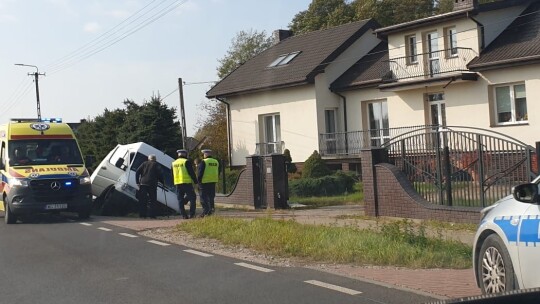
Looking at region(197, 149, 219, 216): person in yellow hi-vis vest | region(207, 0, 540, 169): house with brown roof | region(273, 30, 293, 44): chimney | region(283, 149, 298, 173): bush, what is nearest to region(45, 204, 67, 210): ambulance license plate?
region(197, 149, 219, 216): person in yellow hi-vis vest

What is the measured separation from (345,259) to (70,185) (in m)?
9.22

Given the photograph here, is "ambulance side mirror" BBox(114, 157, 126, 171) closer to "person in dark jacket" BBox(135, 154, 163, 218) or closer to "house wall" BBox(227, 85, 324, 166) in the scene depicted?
"person in dark jacket" BBox(135, 154, 163, 218)

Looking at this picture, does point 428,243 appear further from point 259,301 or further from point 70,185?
point 70,185

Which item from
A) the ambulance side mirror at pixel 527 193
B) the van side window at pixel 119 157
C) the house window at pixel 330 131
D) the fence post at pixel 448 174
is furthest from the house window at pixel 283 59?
the ambulance side mirror at pixel 527 193

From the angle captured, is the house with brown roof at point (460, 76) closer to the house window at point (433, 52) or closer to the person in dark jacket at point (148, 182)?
the house window at point (433, 52)

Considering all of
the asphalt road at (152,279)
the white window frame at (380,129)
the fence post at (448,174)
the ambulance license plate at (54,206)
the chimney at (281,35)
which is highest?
the chimney at (281,35)

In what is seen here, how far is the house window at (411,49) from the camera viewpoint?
2697 cm

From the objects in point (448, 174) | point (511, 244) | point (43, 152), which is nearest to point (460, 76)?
point (448, 174)

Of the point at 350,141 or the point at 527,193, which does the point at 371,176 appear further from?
the point at 350,141

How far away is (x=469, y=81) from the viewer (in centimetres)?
2431

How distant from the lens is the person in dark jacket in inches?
655

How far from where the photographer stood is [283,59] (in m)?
33.5

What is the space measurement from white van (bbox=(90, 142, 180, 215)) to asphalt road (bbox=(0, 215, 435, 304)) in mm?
5223

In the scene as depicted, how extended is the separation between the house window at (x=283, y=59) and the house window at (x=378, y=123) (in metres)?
5.41
